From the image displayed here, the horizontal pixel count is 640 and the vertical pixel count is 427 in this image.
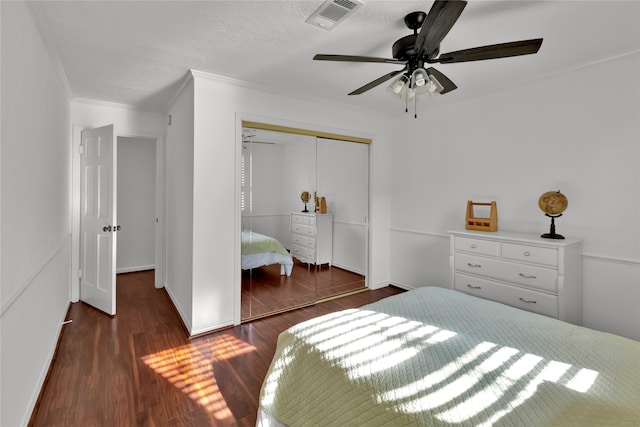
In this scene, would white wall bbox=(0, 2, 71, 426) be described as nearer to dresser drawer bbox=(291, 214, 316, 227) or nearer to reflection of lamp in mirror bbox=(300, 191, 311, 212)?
dresser drawer bbox=(291, 214, 316, 227)

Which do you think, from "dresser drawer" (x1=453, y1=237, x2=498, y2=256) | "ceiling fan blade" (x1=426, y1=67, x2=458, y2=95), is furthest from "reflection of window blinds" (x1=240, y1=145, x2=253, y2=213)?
"dresser drawer" (x1=453, y1=237, x2=498, y2=256)

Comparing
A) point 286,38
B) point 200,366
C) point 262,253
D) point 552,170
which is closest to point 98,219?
point 262,253

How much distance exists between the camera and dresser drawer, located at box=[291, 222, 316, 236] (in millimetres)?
3604

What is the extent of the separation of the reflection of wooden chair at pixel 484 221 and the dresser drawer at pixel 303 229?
1.74 meters

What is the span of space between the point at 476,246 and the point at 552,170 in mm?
995

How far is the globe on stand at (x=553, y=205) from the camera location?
104 inches

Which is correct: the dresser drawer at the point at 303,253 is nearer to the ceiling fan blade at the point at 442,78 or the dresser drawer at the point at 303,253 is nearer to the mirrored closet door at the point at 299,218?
the mirrored closet door at the point at 299,218

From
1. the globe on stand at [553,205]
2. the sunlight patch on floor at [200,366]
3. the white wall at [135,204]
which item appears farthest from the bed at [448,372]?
the white wall at [135,204]

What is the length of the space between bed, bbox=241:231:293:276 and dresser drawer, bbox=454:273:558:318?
1.89 m

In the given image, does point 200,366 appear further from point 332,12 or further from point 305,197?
point 332,12

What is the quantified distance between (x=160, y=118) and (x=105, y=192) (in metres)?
1.34

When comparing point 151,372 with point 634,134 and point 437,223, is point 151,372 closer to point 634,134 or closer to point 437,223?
point 437,223

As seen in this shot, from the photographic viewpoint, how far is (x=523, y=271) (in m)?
2.64

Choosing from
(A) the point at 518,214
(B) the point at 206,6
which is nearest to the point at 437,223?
(A) the point at 518,214
